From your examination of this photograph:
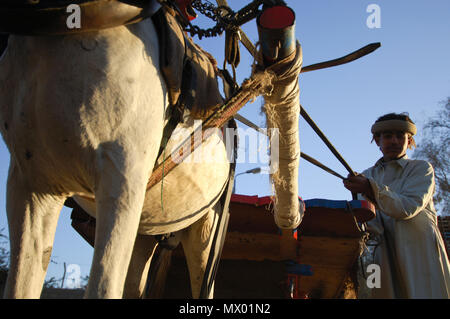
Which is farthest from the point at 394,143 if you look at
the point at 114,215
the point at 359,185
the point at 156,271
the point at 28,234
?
the point at 28,234

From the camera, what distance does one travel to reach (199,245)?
9.84 feet

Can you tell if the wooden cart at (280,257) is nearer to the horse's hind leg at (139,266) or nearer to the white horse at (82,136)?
the horse's hind leg at (139,266)

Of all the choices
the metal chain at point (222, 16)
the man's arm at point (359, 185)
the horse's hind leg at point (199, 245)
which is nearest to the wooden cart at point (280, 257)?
the man's arm at point (359, 185)

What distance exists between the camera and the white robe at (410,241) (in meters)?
3.36

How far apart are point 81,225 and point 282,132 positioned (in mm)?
Answer: 1893

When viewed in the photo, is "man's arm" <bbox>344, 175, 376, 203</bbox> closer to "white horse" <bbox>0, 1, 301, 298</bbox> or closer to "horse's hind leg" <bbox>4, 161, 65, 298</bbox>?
"white horse" <bbox>0, 1, 301, 298</bbox>

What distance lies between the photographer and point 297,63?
2.35 meters

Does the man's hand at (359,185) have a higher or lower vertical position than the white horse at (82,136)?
higher

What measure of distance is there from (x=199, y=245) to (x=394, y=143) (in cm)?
208

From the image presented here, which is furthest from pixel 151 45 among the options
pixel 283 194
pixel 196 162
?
pixel 283 194

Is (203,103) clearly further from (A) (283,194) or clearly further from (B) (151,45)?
(A) (283,194)

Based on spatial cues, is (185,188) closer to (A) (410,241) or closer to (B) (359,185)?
(B) (359,185)

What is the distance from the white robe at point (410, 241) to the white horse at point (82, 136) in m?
2.21
